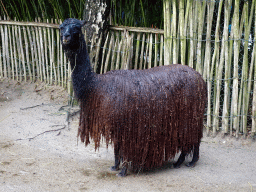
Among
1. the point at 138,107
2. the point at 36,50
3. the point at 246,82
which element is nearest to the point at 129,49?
the point at 246,82

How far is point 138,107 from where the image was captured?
3381 millimetres

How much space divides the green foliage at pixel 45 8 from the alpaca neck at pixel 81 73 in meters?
3.25

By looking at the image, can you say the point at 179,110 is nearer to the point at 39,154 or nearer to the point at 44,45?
the point at 39,154

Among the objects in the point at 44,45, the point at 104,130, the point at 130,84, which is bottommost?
the point at 104,130

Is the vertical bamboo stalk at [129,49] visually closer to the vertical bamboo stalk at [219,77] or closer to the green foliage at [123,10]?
the green foliage at [123,10]

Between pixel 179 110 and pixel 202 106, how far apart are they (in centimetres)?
32

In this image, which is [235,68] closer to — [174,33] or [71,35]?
[174,33]

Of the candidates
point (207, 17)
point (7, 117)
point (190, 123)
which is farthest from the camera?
point (7, 117)

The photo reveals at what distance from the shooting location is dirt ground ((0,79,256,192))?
11.1 ft

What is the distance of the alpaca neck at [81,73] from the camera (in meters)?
3.32

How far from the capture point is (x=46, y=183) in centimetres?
338

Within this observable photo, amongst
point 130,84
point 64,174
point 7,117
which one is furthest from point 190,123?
point 7,117

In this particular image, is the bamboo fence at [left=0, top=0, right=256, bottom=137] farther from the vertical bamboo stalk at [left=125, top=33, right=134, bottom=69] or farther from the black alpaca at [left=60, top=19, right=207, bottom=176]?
the black alpaca at [left=60, top=19, right=207, bottom=176]

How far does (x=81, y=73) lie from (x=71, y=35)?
0.43 m
